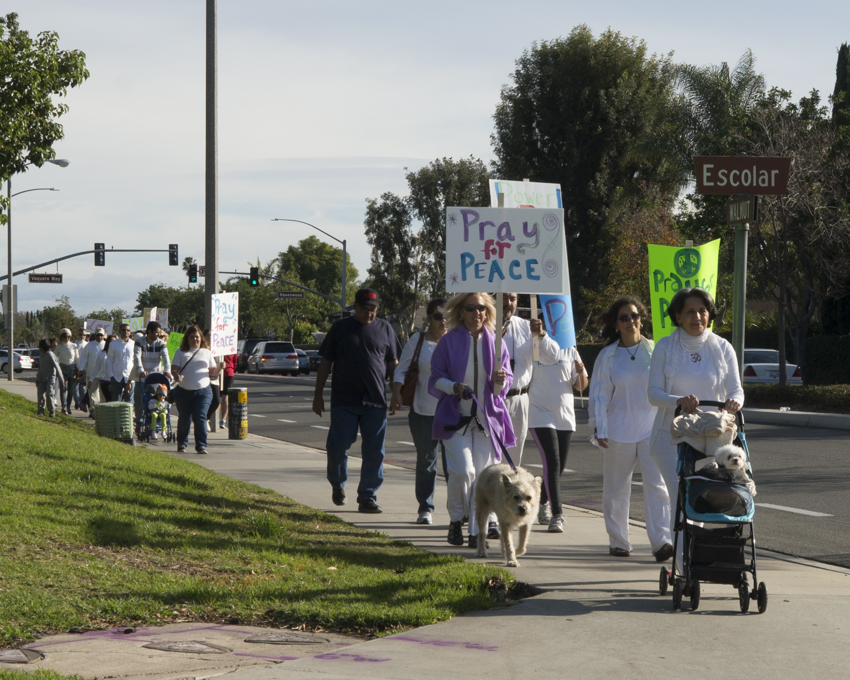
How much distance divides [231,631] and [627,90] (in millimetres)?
40136

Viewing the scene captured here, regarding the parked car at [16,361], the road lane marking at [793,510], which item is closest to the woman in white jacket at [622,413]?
the road lane marking at [793,510]

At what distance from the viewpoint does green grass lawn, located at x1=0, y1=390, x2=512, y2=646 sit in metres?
5.41

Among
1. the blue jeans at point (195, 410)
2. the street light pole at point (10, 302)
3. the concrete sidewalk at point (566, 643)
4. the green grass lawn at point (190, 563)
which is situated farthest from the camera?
the street light pole at point (10, 302)

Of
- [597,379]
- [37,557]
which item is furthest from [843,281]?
[37,557]

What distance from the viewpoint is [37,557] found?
6422 mm

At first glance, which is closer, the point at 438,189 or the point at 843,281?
the point at 843,281

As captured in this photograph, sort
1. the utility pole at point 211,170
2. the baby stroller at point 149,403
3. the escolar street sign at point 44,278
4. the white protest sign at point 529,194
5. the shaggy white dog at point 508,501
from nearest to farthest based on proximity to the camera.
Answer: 1. the shaggy white dog at point 508,501
2. the white protest sign at point 529,194
3. the baby stroller at point 149,403
4. the utility pole at point 211,170
5. the escolar street sign at point 44,278

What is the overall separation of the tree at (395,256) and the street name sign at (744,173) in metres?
52.6

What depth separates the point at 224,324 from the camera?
17.0 metres

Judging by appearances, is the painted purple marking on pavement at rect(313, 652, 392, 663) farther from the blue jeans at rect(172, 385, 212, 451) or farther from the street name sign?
the blue jeans at rect(172, 385, 212, 451)

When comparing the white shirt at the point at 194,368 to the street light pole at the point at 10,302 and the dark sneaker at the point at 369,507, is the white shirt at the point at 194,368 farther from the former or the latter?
the street light pole at the point at 10,302

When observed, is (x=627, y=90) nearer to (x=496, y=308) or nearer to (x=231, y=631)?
(x=496, y=308)

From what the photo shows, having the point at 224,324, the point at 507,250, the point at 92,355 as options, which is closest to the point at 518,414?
the point at 507,250

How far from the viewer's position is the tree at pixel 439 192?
189ft
